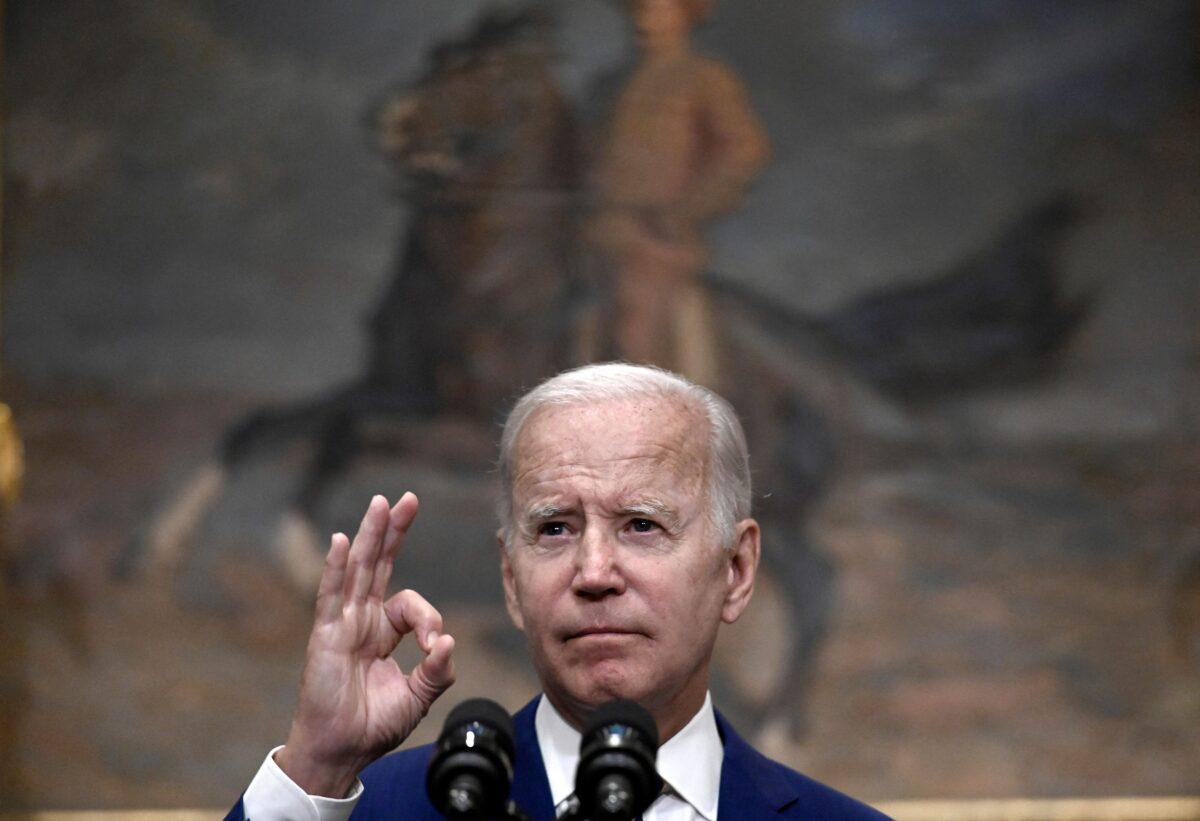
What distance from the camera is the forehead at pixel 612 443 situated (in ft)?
8.76

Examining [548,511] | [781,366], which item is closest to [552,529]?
[548,511]

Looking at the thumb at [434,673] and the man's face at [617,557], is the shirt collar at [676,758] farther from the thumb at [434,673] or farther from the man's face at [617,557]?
the thumb at [434,673]

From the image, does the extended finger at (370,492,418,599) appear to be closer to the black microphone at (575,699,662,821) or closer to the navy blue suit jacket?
the navy blue suit jacket

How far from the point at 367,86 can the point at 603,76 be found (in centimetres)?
120

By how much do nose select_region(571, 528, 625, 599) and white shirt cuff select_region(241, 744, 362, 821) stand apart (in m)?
0.54

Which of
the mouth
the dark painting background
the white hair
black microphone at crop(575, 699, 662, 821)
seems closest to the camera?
black microphone at crop(575, 699, 662, 821)

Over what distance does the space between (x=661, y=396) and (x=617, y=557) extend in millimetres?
382

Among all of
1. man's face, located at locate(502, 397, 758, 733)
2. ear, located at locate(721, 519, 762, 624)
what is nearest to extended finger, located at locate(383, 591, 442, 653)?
man's face, located at locate(502, 397, 758, 733)

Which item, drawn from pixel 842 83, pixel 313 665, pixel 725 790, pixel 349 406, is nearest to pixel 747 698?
pixel 349 406

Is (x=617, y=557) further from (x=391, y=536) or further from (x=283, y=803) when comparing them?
(x=283, y=803)

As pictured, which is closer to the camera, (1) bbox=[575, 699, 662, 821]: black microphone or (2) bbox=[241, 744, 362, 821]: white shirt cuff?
(1) bbox=[575, 699, 662, 821]: black microphone

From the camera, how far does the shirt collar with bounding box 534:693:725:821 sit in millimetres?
2668

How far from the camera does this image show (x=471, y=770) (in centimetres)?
174

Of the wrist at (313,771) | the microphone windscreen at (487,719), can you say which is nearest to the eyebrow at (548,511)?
the wrist at (313,771)
